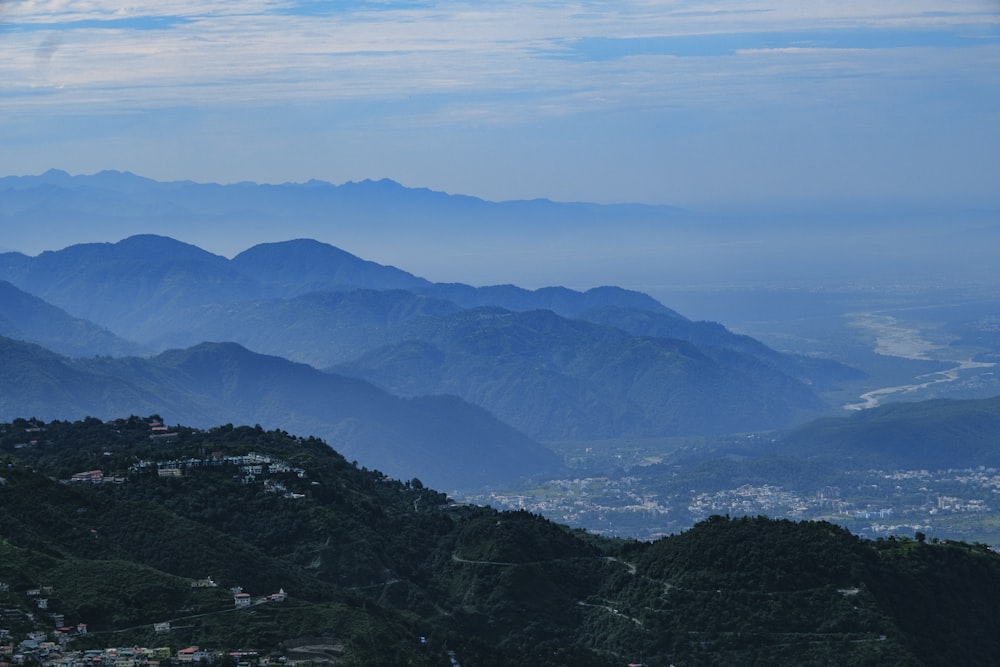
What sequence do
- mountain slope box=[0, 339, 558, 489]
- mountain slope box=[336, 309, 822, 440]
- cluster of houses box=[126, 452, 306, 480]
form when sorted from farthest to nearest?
1. mountain slope box=[336, 309, 822, 440]
2. mountain slope box=[0, 339, 558, 489]
3. cluster of houses box=[126, 452, 306, 480]

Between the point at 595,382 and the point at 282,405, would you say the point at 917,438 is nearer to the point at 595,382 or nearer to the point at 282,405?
the point at 595,382

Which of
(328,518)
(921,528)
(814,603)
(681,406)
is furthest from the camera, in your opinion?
(681,406)

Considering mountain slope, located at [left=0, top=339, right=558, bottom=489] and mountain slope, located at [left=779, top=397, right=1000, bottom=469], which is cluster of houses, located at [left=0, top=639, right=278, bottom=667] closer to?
mountain slope, located at [left=779, top=397, right=1000, bottom=469]

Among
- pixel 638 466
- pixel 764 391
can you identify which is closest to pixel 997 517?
pixel 638 466

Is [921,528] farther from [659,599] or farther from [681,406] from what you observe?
[681,406]

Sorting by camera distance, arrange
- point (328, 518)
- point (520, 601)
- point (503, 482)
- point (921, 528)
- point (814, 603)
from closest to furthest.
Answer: point (814, 603) < point (520, 601) < point (328, 518) < point (921, 528) < point (503, 482)

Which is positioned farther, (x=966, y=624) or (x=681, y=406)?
(x=681, y=406)

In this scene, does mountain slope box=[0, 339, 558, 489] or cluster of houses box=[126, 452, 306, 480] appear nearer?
cluster of houses box=[126, 452, 306, 480]

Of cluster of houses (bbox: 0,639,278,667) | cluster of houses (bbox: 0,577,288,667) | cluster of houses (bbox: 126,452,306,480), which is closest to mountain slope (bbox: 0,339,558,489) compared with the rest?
cluster of houses (bbox: 126,452,306,480)

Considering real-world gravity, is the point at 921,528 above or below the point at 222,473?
below
